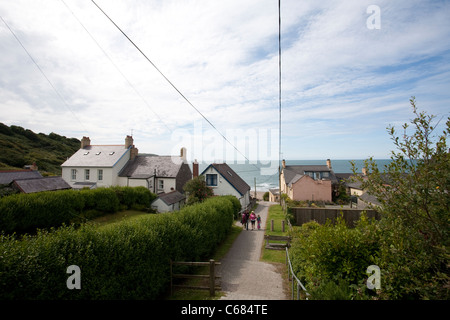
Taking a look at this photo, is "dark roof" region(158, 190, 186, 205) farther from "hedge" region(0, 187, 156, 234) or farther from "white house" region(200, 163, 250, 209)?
"white house" region(200, 163, 250, 209)

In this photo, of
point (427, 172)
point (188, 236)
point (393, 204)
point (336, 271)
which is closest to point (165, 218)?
point (188, 236)

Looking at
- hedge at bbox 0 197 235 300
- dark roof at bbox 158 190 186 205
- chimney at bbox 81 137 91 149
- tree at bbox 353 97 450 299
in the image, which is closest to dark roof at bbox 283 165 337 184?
dark roof at bbox 158 190 186 205

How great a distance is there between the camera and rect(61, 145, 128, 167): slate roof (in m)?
35.3

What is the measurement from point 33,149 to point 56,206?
69316mm

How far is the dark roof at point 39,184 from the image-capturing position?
24188 millimetres

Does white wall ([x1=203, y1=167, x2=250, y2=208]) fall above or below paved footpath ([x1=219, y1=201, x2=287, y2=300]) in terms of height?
above

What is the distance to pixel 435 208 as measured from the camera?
4.19 meters

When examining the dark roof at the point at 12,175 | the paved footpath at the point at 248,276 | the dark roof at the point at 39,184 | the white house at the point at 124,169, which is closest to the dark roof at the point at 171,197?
the white house at the point at 124,169

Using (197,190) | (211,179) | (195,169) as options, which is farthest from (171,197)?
(211,179)

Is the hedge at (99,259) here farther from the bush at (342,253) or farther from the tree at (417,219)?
the tree at (417,219)

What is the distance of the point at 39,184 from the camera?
26266mm

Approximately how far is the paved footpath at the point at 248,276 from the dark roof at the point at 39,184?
23386 mm

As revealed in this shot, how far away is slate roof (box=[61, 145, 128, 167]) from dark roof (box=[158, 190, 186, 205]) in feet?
32.9

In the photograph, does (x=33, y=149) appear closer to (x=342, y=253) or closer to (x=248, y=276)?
(x=248, y=276)
